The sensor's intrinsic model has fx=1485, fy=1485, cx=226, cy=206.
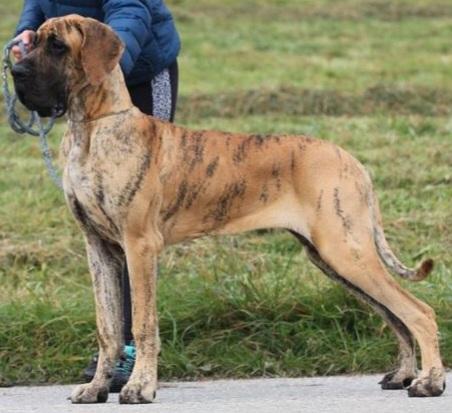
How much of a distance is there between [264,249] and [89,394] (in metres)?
3.30

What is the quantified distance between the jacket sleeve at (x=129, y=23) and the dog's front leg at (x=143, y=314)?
33.1 inches

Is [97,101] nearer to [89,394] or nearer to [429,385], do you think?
[89,394]

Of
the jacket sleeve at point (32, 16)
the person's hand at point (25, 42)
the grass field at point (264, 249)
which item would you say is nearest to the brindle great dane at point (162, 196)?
the person's hand at point (25, 42)

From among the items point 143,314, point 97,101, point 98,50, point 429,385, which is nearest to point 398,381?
point 429,385

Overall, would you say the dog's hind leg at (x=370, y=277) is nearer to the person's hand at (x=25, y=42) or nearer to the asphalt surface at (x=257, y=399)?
the asphalt surface at (x=257, y=399)

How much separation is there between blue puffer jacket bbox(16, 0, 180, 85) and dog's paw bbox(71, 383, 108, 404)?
4.64 ft

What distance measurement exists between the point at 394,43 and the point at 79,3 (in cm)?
1424

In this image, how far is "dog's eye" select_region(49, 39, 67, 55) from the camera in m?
6.29

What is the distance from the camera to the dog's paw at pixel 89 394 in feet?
21.1

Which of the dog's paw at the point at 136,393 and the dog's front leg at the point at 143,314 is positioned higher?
the dog's front leg at the point at 143,314

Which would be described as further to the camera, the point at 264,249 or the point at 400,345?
the point at 264,249

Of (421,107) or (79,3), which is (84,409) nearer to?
(79,3)

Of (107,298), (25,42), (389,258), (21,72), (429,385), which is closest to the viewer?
(21,72)

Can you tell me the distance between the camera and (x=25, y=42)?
257 inches
